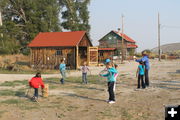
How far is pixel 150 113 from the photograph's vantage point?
332 inches

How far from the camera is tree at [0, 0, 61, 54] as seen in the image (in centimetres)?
4719

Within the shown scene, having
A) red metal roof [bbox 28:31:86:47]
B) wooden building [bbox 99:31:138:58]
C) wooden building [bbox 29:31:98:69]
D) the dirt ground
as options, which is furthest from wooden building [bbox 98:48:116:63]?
the dirt ground

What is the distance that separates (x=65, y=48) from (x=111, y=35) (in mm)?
43421

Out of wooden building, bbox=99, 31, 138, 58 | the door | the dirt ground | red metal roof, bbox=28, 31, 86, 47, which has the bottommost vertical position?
the dirt ground

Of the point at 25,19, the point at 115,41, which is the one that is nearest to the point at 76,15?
the point at 25,19

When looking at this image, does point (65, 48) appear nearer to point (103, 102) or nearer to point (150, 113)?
point (103, 102)

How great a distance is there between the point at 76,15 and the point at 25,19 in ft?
36.8

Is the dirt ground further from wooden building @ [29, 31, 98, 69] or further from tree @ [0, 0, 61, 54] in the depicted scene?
tree @ [0, 0, 61, 54]

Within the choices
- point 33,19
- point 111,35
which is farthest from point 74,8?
point 111,35

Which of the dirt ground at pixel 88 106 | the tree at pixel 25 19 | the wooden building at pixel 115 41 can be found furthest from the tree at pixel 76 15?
the dirt ground at pixel 88 106

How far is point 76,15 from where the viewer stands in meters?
55.1

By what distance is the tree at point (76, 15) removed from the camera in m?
54.7

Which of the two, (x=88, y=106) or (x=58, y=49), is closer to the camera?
(x=88, y=106)

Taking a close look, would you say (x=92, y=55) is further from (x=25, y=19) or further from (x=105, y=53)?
(x=25, y=19)
